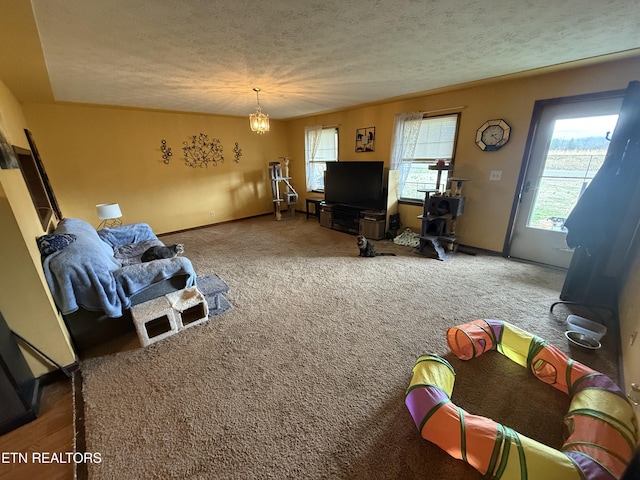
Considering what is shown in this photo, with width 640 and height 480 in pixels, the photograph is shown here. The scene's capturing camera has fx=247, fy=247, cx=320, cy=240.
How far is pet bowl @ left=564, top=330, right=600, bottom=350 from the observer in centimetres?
175

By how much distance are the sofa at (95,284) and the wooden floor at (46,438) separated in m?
0.41

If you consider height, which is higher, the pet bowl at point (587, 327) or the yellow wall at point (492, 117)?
the yellow wall at point (492, 117)

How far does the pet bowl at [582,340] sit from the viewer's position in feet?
5.76

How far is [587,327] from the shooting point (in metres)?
1.91

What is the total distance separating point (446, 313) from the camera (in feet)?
7.23

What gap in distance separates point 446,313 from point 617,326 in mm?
1320

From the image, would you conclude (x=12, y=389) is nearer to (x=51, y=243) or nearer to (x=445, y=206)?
(x=51, y=243)

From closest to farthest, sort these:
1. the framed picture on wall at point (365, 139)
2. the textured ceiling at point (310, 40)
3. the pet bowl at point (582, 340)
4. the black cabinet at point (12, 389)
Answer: the black cabinet at point (12, 389), the textured ceiling at point (310, 40), the pet bowl at point (582, 340), the framed picture on wall at point (365, 139)

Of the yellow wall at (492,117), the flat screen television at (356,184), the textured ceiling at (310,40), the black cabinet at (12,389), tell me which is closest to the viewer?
the black cabinet at (12,389)

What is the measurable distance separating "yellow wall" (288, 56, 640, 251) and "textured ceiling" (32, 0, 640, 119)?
418 millimetres

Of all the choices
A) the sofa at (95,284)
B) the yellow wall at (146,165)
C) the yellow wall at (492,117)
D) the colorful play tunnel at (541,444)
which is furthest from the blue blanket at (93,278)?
the yellow wall at (492,117)

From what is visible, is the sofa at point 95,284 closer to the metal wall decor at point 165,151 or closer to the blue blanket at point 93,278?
the blue blanket at point 93,278

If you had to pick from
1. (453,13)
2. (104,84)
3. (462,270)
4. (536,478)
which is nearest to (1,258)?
(104,84)

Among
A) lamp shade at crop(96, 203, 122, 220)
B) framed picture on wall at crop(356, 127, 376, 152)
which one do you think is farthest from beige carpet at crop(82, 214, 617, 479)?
framed picture on wall at crop(356, 127, 376, 152)
